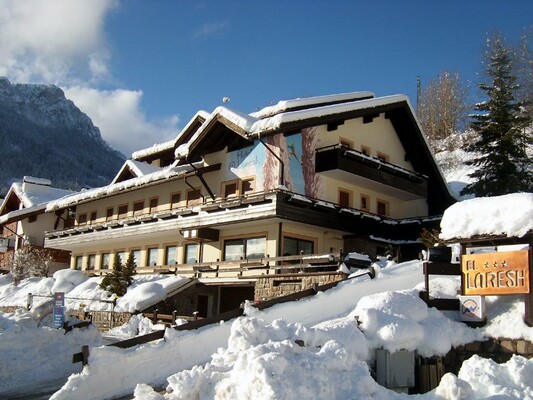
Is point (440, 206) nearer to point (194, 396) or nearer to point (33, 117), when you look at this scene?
point (194, 396)

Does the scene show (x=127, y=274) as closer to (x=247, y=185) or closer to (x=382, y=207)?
(x=247, y=185)

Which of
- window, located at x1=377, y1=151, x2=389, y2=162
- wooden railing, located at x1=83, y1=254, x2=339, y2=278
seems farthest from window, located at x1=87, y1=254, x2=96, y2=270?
window, located at x1=377, y1=151, x2=389, y2=162

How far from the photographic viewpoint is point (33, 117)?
199 m

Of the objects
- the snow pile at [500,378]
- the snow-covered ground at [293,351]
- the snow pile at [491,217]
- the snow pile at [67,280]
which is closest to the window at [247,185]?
the snow-covered ground at [293,351]

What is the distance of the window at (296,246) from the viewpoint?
919 inches

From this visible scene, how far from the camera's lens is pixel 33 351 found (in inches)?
539

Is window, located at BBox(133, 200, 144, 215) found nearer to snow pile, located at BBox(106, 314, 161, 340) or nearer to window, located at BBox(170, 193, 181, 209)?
window, located at BBox(170, 193, 181, 209)

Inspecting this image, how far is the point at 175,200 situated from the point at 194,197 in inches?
74.4

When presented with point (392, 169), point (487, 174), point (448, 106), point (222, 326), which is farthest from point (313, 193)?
point (448, 106)

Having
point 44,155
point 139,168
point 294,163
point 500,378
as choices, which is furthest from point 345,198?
point 44,155

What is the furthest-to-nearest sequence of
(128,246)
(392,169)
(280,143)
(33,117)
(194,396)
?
(33,117) < (128,246) < (392,169) < (280,143) < (194,396)

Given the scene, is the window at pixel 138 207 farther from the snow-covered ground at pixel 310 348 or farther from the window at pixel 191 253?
the snow-covered ground at pixel 310 348

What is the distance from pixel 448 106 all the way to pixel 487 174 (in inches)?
1118

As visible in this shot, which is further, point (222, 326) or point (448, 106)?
point (448, 106)
